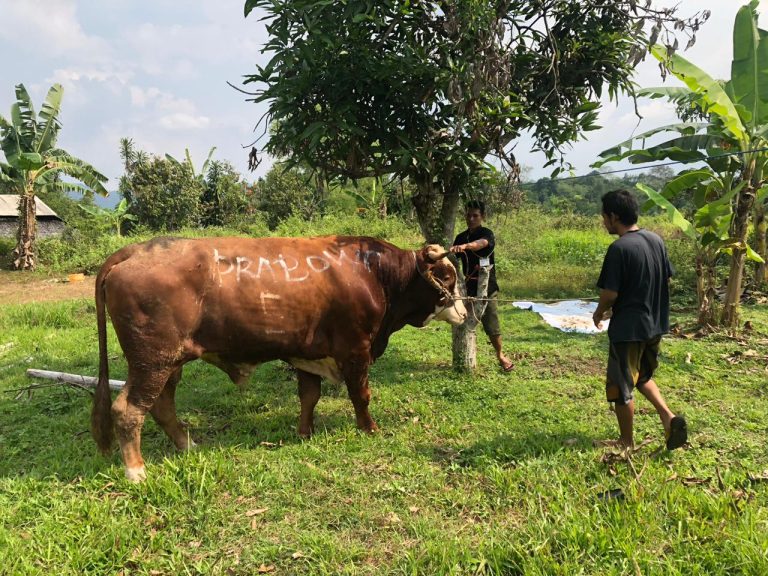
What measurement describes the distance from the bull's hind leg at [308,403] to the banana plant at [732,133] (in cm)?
512

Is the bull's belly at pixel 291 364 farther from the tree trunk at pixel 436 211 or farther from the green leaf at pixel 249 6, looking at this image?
the green leaf at pixel 249 6

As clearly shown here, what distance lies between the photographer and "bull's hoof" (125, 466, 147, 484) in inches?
137

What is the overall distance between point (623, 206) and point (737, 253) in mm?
5099

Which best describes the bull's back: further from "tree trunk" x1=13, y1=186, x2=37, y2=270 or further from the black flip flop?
"tree trunk" x1=13, y1=186, x2=37, y2=270

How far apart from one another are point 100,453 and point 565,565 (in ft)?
11.1

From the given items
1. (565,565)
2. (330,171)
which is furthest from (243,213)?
(565,565)

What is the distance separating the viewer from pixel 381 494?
333 centimetres

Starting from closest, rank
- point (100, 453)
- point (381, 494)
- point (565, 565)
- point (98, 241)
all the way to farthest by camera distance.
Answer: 1. point (565, 565)
2. point (381, 494)
3. point (100, 453)
4. point (98, 241)

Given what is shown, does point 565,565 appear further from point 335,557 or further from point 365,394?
point 365,394

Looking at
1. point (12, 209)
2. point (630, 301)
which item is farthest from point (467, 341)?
point (12, 209)

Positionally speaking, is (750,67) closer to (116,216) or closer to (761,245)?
(761,245)

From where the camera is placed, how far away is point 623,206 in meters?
3.43

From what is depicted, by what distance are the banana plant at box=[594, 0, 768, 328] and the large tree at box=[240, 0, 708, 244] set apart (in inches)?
49.4

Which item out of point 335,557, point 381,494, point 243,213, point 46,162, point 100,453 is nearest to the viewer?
point 335,557
